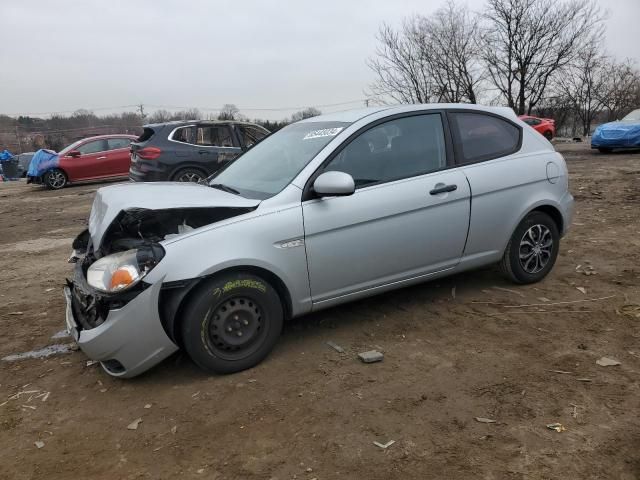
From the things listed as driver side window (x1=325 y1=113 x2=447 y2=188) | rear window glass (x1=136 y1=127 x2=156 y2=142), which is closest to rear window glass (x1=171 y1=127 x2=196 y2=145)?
rear window glass (x1=136 y1=127 x2=156 y2=142)

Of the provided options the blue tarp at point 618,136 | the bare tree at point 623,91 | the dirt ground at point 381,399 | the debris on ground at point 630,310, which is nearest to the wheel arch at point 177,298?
the dirt ground at point 381,399

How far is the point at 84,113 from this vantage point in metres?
49.9

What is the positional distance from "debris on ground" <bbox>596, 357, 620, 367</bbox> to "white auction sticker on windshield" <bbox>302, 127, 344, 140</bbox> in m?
2.33

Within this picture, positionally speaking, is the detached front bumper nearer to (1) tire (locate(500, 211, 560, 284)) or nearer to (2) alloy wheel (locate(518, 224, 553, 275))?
(1) tire (locate(500, 211, 560, 284))

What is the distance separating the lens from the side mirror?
339cm

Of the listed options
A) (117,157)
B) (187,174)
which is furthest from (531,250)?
(117,157)

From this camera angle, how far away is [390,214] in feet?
12.3

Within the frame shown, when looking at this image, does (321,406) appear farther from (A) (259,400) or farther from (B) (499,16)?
(B) (499,16)

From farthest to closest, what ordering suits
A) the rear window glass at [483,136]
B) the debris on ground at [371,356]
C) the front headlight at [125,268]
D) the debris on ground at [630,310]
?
the rear window glass at [483,136], the debris on ground at [630,310], the debris on ground at [371,356], the front headlight at [125,268]

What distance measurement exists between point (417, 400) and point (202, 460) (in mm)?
1220

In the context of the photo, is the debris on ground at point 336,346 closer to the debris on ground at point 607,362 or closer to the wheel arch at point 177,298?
the wheel arch at point 177,298

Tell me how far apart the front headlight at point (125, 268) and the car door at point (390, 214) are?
0.99m

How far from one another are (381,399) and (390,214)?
132cm

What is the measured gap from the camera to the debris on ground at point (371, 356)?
11.4 feet
